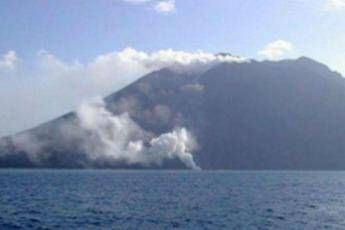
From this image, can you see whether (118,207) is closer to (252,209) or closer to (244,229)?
(252,209)

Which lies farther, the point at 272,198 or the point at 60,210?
the point at 272,198

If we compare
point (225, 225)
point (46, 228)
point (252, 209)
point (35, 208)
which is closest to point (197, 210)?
point (252, 209)

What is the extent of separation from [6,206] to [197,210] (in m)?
29.7

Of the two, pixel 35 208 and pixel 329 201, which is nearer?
pixel 35 208

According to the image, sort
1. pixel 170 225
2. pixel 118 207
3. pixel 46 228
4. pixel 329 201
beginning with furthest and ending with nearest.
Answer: pixel 329 201 < pixel 118 207 < pixel 170 225 < pixel 46 228

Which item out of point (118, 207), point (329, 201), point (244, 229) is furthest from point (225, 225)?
point (329, 201)

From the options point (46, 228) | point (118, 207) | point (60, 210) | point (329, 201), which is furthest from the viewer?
point (329, 201)

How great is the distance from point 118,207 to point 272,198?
40.1 metres

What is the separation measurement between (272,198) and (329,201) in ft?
37.7

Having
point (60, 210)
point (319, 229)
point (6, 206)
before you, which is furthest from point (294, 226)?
point (6, 206)

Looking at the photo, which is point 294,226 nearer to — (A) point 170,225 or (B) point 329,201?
(A) point 170,225

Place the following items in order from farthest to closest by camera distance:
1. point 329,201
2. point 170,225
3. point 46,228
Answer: point 329,201 < point 170,225 < point 46,228

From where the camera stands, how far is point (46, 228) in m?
71.5

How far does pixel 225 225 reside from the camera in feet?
256
